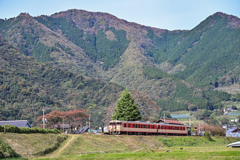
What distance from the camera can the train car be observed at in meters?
54.8

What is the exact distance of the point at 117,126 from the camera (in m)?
54.7

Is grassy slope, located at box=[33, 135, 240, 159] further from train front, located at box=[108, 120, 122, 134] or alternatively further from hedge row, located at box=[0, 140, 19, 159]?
train front, located at box=[108, 120, 122, 134]

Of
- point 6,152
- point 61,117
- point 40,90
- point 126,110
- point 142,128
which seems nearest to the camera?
point 6,152

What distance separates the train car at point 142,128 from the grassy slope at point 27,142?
55.9 feet

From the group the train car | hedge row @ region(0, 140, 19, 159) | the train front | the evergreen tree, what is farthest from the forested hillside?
hedge row @ region(0, 140, 19, 159)

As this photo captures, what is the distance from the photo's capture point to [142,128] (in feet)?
192

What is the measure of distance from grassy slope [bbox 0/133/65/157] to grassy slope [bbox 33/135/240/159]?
2.55m

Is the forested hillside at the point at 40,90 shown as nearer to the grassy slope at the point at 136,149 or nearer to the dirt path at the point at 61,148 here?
the grassy slope at the point at 136,149

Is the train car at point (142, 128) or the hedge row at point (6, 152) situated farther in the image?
the train car at point (142, 128)

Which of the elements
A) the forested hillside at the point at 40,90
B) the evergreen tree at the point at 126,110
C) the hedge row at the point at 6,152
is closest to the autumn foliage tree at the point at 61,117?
the evergreen tree at the point at 126,110

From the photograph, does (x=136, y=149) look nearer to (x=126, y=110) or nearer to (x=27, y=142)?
→ (x=27, y=142)

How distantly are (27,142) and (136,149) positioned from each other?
15559 mm

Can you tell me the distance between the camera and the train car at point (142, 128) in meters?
54.8

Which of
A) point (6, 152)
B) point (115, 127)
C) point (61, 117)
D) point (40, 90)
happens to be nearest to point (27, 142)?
point (6, 152)
